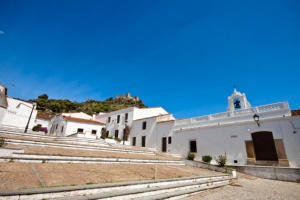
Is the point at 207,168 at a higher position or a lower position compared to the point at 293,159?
lower

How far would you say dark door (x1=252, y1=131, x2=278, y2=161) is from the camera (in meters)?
13.6

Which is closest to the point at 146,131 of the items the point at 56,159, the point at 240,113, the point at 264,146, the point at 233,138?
the point at 233,138

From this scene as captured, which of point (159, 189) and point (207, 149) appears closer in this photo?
point (159, 189)

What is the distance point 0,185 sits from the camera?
3.85 meters

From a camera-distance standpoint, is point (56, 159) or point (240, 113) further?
point (240, 113)

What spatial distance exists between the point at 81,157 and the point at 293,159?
15354mm

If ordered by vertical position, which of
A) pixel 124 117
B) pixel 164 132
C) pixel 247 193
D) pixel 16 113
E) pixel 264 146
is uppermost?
pixel 124 117

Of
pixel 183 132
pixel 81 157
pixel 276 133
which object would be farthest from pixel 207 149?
pixel 81 157

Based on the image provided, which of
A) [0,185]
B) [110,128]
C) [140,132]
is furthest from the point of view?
[110,128]

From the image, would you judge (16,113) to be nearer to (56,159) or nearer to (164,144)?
(164,144)

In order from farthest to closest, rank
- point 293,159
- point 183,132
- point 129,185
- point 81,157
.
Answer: point 183,132
point 293,159
point 81,157
point 129,185

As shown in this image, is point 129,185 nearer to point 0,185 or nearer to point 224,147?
point 0,185

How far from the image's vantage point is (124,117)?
1185 inches

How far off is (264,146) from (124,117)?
865 inches
